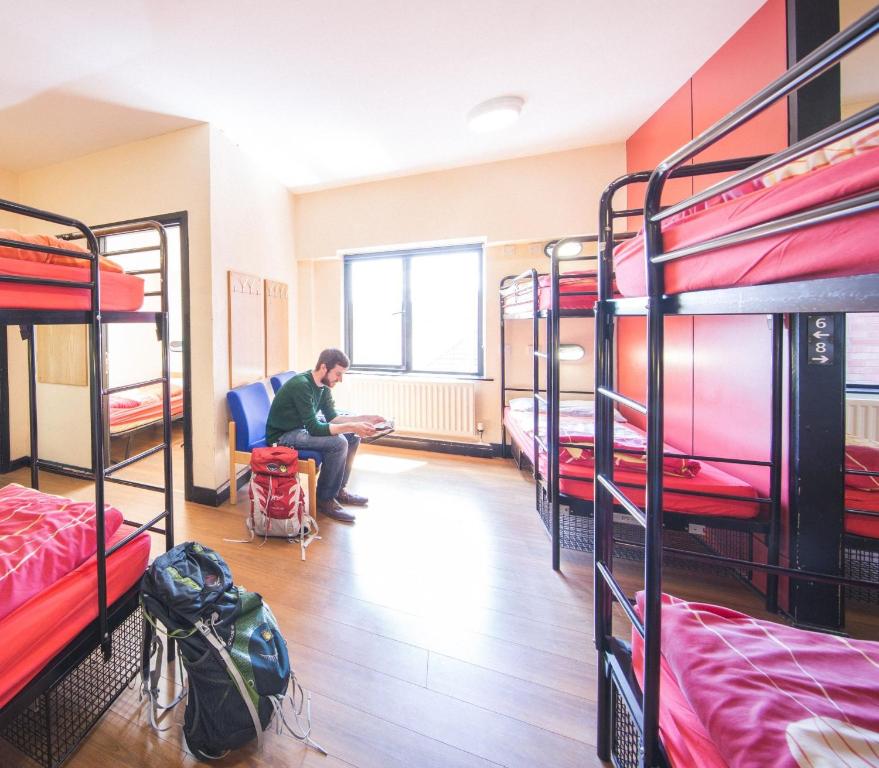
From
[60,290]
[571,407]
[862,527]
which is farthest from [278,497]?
[862,527]

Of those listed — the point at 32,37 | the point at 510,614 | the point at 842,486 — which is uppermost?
the point at 32,37

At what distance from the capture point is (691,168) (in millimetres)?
1076

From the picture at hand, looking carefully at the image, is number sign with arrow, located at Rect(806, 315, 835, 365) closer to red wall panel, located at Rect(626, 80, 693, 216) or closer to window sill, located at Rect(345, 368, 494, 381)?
red wall panel, located at Rect(626, 80, 693, 216)

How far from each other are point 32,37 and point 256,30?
1174 mm

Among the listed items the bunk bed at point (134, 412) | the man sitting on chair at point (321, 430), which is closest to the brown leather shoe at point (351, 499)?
the man sitting on chair at point (321, 430)

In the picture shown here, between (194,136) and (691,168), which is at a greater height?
(194,136)

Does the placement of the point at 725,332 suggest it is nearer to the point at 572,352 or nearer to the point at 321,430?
the point at 572,352

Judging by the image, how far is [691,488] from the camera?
1869mm

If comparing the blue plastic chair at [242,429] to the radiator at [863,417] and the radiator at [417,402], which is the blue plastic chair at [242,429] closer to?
the radiator at [417,402]

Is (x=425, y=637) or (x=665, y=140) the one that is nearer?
(x=425, y=637)

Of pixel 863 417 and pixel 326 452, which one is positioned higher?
pixel 863 417

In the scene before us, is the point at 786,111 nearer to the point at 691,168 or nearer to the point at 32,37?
the point at 691,168

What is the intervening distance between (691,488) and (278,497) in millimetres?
2302

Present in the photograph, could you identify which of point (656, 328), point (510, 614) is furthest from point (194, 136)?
point (510, 614)
